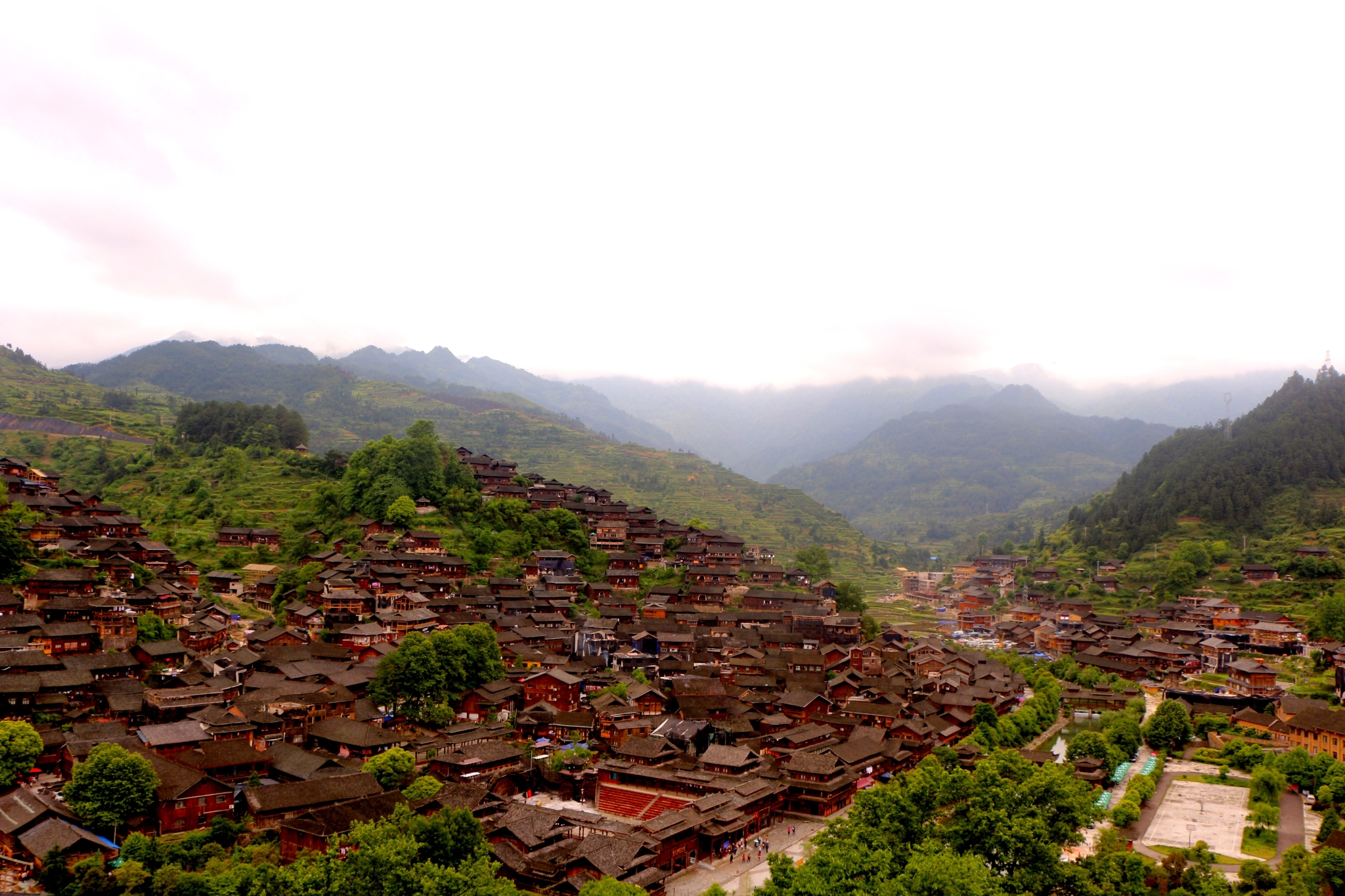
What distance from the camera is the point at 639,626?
51.7 metres

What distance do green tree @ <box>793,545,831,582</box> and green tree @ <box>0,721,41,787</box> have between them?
5858 centimetres

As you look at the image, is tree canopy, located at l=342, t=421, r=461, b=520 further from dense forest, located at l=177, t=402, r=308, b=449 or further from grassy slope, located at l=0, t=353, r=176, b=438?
grassy slope, located at l=0, t=353, r=176, b=438

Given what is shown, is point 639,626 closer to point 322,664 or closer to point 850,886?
point 322,664

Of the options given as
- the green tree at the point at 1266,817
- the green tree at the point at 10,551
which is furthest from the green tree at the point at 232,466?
the green tree at the point at 1266,817

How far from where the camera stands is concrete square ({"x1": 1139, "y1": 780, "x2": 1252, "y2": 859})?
3083cm

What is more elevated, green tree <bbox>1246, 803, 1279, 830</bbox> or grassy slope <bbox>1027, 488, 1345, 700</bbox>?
grassy slope <bbox>1027, 488, 1345, 700</bbox>

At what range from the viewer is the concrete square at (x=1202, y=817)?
3083cm

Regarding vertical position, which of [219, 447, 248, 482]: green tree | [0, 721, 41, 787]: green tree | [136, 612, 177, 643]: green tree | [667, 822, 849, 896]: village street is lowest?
[667, 822, 849, 896]: village street

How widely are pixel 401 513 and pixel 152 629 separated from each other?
20283mm

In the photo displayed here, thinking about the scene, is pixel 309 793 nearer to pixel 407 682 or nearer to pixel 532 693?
pixel 407 682

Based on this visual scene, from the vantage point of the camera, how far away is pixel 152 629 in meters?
37.7

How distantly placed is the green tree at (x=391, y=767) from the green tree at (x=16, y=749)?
10.3 m

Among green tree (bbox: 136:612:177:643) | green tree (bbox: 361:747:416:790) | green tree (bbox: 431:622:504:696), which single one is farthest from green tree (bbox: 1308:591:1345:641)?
green tree (bbox: 136:612:177:643)

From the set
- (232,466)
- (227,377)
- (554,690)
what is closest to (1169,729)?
(554,690)
